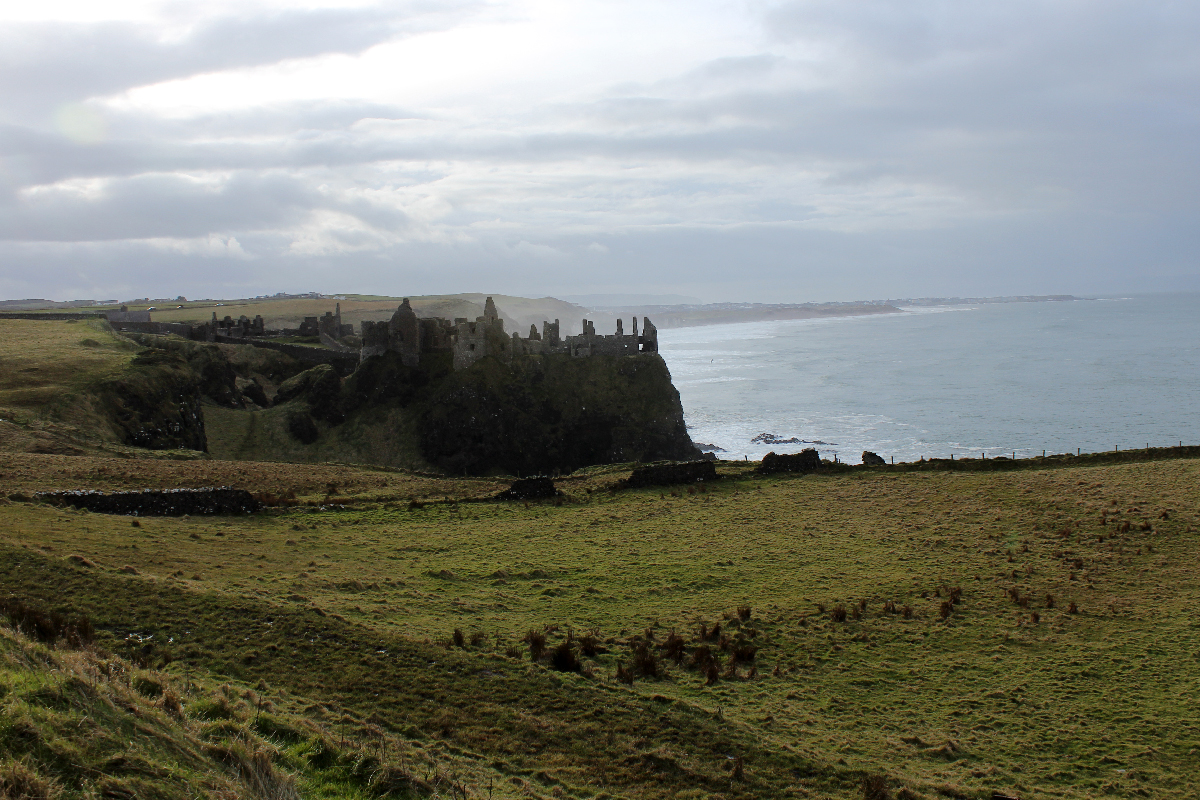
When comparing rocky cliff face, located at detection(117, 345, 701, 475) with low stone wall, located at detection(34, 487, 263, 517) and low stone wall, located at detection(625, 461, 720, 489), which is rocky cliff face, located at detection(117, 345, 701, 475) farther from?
low stone wall, located at detection(34, 487, 263, 517)

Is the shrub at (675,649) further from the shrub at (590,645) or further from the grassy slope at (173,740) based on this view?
the grassy slope at (173,740)

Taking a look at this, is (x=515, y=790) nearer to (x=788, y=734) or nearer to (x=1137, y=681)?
(x=788, y=734)

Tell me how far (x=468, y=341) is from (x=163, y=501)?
45.3 m

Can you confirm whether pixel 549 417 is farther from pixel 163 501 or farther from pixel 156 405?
pixel 163 501

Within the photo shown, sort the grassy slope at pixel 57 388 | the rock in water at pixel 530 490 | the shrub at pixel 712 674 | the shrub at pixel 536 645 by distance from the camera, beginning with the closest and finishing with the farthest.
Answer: the shrub at pixel 712 674 → the shrub at pixel 536 645 → the rock in water at pixel 530 490 → the grassy slope at pixel 57 388

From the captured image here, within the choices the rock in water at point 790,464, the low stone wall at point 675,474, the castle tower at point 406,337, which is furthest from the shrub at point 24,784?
the castle tower at point 406,337

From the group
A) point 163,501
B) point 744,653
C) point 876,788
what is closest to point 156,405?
point 163,501

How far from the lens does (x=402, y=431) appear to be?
6744cm

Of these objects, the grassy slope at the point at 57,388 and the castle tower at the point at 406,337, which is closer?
the grassy slope at the point at 57,388

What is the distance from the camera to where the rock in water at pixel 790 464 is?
40.3 meters

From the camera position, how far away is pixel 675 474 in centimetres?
3919

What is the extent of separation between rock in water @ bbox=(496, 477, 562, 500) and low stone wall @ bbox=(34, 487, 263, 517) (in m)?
11.0

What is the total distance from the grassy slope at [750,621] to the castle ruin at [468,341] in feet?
132

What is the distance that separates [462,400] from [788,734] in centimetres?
5730
